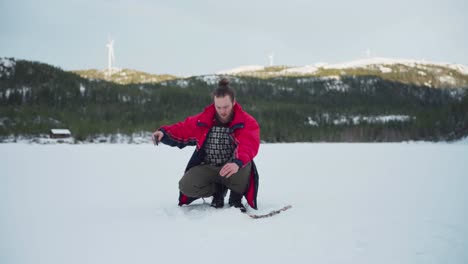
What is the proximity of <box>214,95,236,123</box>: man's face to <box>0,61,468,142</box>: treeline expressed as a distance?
33.9 meters

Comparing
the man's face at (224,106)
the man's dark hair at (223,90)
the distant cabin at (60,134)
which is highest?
the man's dark hair at (223,90)

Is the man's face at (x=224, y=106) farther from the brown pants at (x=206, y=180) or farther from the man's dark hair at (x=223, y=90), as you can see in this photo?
the brown pants at (x=206, y=180)

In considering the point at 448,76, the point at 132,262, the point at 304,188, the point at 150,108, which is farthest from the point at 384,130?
the point at 448,76

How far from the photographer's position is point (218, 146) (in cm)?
364

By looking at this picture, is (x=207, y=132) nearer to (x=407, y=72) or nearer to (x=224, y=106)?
(x=224, y=106)

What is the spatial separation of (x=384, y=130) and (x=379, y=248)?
173 feet

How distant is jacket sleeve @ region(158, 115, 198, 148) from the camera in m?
3.63

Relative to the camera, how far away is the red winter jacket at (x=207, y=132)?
3427mm

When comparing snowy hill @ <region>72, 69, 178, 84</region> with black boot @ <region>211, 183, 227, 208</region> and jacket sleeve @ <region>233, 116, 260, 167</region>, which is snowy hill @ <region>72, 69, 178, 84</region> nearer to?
black boot @ <region>211, 183, 227, 208</region>

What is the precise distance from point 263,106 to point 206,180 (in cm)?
7283

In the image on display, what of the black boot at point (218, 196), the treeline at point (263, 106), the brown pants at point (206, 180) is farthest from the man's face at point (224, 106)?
the treeline at point (263, 106)

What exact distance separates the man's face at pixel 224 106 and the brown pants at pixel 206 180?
0.53 metres

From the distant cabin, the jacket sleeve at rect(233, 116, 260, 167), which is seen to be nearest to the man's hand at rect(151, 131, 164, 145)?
the jacket sleeve at rect(233, 116, 260, 167)

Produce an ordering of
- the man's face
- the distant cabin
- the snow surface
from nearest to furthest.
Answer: the snow surface
the man's face
the distant cabin
